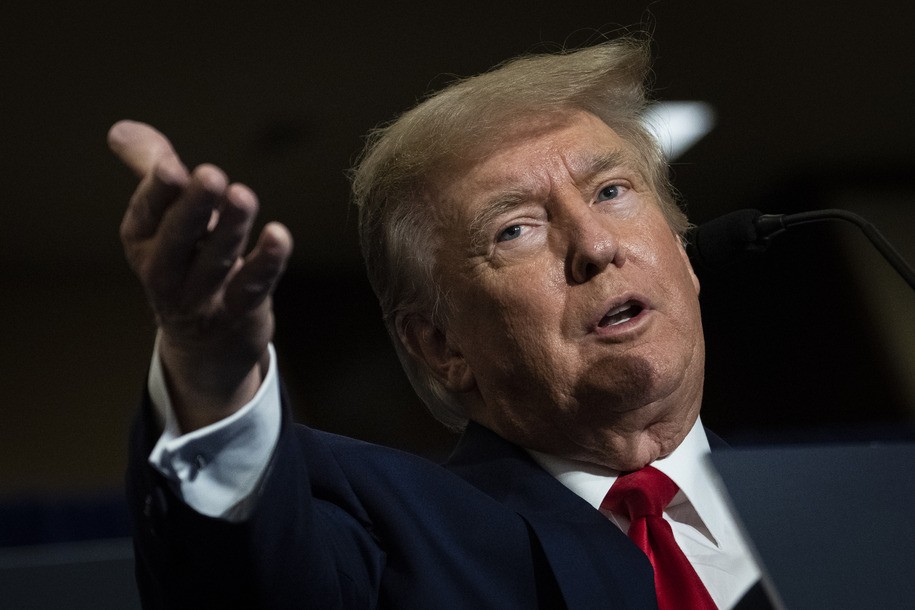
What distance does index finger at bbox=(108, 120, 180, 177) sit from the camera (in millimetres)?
753

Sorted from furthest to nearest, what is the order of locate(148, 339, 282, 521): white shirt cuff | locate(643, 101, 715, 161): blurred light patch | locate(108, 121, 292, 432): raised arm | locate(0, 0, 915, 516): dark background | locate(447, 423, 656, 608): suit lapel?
locate(643, 101, 715, 161): blurred light patch
locate(0, 0, 915, 516): dark background
locate(447, 423, 656, 608): suit lapel
locate(148, 339, 282, 521): white shirt cuff
locate(108, 121, 292, 432): raised arm

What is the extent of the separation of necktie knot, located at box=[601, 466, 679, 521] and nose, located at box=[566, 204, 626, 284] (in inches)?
10.4

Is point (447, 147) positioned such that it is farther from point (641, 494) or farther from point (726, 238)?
point (641, 494)

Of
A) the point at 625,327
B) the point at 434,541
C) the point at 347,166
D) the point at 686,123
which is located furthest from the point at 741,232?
the point at 686,123

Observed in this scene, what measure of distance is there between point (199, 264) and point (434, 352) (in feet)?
2.81

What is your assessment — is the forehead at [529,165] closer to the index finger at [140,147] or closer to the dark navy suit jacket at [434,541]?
the dark navy suit jacket at [434,541]

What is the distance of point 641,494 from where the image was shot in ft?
4.35

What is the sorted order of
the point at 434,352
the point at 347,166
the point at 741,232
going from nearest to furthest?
the point at 741,232 → the point at 434,352 → the point at 347,166

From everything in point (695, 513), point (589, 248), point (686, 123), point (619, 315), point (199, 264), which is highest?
point (199, 264)

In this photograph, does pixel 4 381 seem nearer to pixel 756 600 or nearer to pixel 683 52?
pixel 683 52

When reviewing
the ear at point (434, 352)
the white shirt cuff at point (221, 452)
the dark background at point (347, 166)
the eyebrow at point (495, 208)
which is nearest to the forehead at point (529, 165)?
the eyebrow at point (495, 208)

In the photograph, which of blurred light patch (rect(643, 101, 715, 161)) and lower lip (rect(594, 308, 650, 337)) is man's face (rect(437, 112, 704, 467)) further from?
blurred light patch (rect(643, 101, 715, 161))

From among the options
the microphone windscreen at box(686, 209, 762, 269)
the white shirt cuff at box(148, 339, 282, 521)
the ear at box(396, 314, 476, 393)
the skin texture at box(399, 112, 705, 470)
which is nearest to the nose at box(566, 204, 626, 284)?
the skin texture at box(399, 112, 705, 470)

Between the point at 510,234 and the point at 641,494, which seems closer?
the point at 641,494
